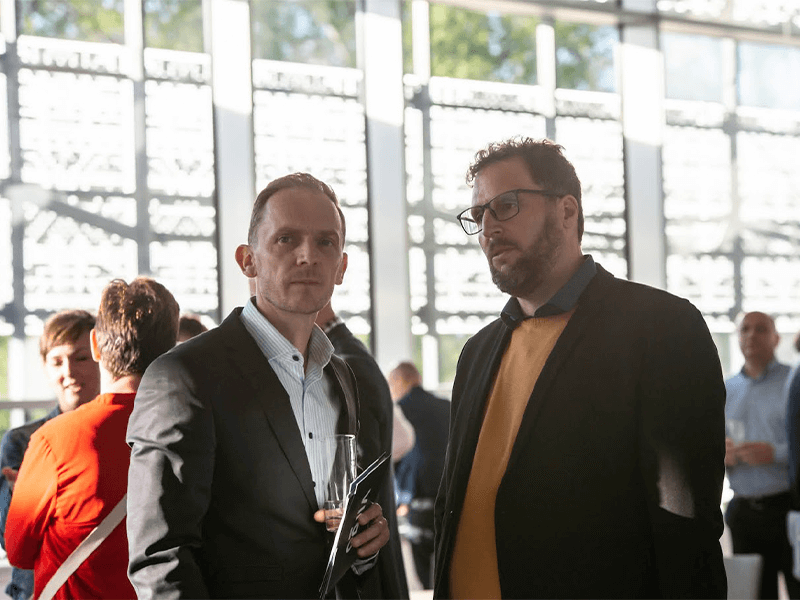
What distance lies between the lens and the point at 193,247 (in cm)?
620

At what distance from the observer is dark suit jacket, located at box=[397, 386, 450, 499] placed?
17.5 feet

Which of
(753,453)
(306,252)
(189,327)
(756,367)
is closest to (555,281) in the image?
(306,252)

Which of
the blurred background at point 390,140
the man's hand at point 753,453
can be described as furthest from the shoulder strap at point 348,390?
the blurred background at point 390,140

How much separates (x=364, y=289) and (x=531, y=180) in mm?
4651

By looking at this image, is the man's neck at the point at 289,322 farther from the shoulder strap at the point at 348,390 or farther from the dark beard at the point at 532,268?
the dark beard at the point at 532,268

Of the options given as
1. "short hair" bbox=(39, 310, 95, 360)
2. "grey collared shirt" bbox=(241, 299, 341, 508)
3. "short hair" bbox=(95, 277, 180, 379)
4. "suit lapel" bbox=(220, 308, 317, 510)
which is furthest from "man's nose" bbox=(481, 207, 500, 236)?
"short hair" bbox=(39, 310, 95, 360)

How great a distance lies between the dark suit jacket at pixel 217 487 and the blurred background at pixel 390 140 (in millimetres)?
4013

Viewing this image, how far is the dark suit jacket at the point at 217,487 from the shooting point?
1.62 meters

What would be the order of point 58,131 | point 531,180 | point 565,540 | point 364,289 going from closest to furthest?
point 565,540
point 531,180
point 58,131
point 364,289

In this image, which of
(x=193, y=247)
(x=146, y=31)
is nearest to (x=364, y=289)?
(x=193, y=247)

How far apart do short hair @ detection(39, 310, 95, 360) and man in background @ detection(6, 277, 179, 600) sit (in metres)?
0.53

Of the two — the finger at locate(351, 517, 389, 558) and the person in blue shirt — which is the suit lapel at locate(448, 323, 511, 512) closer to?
the finger at locate(351, 517, 389, 558)

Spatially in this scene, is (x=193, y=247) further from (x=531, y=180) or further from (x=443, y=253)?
(x=531, y=180)

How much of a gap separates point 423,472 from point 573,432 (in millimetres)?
3544
